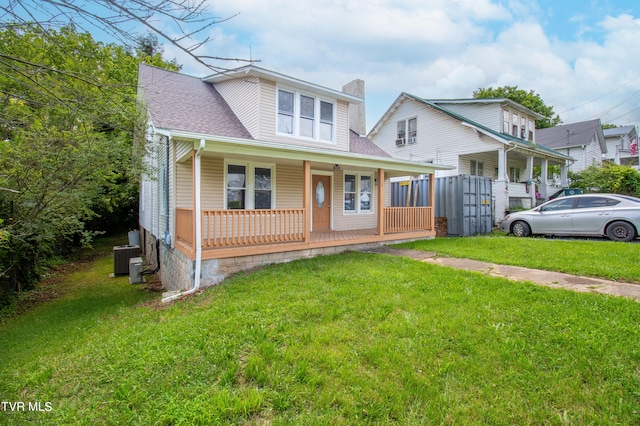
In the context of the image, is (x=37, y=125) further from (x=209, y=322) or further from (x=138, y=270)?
(x=209, y=322)

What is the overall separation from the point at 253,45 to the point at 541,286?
5.26 metres

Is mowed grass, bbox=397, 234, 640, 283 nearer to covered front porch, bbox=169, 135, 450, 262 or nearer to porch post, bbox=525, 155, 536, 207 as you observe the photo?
covered front porch, bbox=169, 135, 450, 262

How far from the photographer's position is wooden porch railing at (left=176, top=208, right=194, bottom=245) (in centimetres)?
675

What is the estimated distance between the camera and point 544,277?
553 cm

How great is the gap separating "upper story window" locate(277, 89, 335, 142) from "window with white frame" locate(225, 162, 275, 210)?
1483 millimetres

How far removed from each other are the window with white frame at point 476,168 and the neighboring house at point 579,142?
11.3m

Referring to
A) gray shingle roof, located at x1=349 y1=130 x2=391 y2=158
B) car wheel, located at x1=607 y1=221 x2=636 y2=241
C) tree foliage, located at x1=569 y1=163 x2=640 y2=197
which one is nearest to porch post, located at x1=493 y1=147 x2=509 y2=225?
car wheel, located at x1=607 y1=221 x2=636 y2=241

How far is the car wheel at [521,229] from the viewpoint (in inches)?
418

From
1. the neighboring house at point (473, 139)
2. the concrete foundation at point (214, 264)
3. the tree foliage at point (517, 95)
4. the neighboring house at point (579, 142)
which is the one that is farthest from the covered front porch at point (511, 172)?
the tree foliage at point (517, 95)

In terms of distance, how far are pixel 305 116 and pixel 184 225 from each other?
5.07 meters

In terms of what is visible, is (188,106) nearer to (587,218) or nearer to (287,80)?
(287,80)

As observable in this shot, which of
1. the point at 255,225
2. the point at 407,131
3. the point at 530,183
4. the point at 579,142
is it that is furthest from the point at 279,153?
the point at 579,142

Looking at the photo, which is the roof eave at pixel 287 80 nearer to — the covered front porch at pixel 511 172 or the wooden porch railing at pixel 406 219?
the wooden porch railing at pixel 406 219

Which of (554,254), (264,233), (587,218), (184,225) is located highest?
(587,218)
